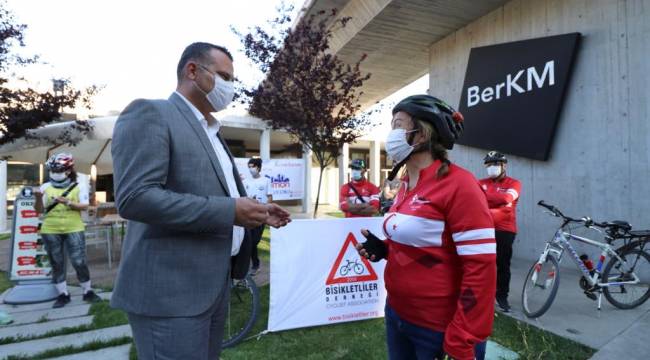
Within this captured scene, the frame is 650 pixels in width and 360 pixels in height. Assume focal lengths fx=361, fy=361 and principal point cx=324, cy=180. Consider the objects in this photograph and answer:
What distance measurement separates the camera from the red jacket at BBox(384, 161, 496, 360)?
141 cm

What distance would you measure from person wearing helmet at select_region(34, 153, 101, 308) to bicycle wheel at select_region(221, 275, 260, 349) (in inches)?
102

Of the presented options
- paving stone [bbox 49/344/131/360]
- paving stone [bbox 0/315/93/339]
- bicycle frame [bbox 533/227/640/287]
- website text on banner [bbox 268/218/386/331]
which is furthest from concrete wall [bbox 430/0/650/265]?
paving stone [bbox 0/315/93/339]

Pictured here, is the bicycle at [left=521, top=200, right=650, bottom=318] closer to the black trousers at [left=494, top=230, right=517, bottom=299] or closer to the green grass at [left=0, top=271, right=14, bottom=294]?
the black trousers at [left=494, top=230, right=517, bottom=299]

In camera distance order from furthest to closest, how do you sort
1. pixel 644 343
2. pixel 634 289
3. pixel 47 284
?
pixel 47 284 < pixel 634 289 < pixel 644 343

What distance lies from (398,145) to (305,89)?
626 centimetres

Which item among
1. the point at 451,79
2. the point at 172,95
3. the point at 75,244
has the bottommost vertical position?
the point at 75,244

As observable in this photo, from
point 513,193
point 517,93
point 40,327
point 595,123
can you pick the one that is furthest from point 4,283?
point 595,123

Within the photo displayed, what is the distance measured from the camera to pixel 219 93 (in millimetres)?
1665

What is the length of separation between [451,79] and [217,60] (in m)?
8.93

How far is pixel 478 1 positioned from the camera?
309 inches

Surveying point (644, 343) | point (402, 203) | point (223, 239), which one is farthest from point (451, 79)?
point (223, 239)

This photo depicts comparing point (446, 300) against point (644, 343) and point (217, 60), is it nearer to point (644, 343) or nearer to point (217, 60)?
point (217, 60)

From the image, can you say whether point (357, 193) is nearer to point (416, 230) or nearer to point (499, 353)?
point (499, 353)

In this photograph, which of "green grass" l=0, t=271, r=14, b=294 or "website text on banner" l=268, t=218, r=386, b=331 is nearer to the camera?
"website text on banner" l=268, t=218, r=386, b=331
